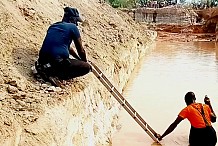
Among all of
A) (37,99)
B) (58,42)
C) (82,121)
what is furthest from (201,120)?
(37,99)

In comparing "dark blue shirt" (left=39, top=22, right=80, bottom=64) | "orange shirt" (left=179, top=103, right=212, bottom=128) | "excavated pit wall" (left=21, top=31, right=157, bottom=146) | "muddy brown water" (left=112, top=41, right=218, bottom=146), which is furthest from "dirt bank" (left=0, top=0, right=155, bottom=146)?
"orange shirt" (left=179, top=103, right=212, bottom=128)

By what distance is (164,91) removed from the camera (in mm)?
10500

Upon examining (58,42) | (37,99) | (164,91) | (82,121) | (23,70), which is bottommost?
(164,91)

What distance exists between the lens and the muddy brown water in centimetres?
691

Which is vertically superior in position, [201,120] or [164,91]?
[201,120]

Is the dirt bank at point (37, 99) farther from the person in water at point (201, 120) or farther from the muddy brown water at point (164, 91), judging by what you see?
the person in water at point (201, 120)

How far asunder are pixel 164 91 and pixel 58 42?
6303 millimetres

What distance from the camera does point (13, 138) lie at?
3408 millimetres

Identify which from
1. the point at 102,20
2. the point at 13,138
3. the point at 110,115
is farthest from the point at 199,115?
the point at 102,20

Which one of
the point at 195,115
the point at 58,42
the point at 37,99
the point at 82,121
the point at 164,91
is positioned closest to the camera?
the point at 37,99

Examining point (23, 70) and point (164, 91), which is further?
point (164, 91)

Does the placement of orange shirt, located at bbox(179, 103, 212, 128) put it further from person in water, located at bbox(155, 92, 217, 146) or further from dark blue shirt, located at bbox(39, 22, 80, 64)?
dark blue shirt, located at bbox(39, 22, 80, 64)

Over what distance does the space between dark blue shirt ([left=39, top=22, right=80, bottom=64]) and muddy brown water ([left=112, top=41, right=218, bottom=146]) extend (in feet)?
7.87

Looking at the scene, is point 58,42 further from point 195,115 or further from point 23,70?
point 195,115
